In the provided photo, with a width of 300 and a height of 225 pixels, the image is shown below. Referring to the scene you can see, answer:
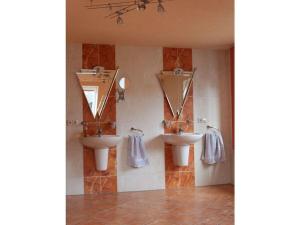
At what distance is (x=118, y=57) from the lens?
18.6 feet

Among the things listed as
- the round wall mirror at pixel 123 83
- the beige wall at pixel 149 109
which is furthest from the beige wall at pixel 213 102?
the round wall mirror at pixel 123 83

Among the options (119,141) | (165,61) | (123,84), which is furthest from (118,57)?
(119,141)

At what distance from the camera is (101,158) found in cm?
525

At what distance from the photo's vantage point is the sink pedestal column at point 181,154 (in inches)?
220

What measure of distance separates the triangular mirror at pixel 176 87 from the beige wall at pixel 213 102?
0.21 m

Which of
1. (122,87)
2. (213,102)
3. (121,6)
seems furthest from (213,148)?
(121,6)

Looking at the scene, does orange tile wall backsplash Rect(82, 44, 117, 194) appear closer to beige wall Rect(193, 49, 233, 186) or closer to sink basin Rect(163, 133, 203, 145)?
sink basin Rect(163, 133, 203, 145)

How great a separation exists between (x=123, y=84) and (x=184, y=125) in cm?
124

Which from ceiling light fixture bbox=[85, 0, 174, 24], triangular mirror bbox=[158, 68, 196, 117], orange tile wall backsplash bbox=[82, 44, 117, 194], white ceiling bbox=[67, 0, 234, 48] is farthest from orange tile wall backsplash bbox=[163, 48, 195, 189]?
ceiling light fixture bbox=[85, 0, 174, 24]

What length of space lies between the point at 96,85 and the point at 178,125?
4.97 feet

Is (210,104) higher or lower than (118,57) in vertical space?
lower

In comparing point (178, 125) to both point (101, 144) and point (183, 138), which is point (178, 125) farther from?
point (101, 144)
